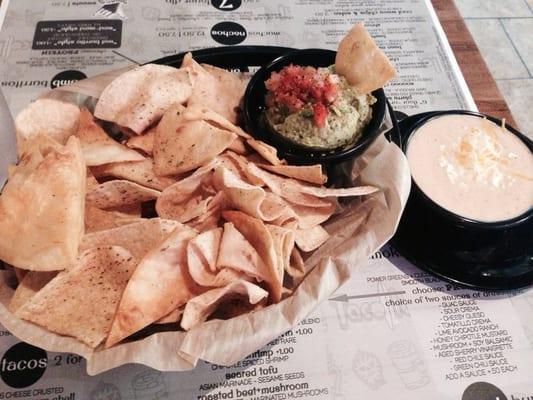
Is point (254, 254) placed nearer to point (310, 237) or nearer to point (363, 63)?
point (310, 237)

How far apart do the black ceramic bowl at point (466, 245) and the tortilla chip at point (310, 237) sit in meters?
0.21

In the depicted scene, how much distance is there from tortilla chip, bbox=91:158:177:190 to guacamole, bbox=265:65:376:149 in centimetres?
32

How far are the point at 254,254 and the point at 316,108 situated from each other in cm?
40

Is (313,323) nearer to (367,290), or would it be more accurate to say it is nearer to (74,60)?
(367,290)

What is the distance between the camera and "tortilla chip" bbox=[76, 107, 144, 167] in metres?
1.10

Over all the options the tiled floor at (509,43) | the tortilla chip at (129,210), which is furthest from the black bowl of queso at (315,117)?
the tiled floor at (509,43)

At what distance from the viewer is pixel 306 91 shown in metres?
1.15

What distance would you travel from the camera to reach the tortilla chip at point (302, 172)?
A: 1.09 meters

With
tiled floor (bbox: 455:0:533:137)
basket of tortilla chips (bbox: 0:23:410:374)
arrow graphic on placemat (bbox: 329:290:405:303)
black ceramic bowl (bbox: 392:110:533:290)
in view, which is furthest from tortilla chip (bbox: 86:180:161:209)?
tiled floor (bbox: 455:0:533:137)

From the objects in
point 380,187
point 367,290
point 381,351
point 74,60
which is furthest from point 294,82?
point 74,60

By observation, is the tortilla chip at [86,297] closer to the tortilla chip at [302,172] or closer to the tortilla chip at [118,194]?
the tortilla chip at [118,194]

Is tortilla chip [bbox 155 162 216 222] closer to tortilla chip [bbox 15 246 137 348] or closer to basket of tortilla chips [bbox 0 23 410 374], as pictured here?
basket of tortilla chips [bbox 0 23 410 374]

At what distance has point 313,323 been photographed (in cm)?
108

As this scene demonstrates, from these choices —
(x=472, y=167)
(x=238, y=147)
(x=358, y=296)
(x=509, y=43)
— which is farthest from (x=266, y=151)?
(x=509, y=43)
